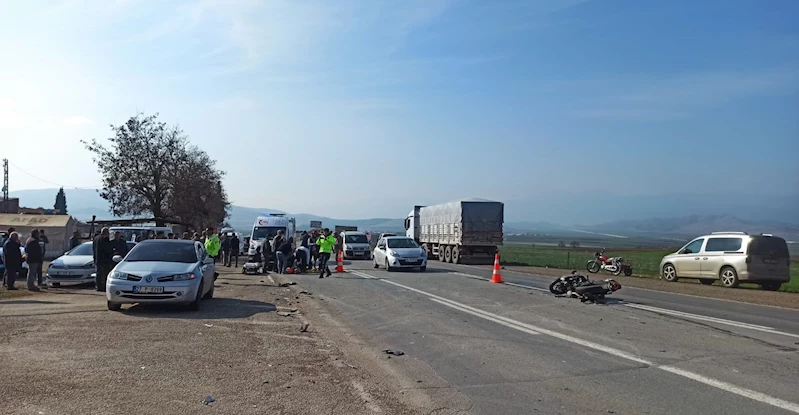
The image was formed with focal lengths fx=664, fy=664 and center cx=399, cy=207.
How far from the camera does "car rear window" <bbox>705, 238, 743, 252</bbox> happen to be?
21.4m

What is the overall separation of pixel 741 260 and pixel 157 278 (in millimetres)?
17475

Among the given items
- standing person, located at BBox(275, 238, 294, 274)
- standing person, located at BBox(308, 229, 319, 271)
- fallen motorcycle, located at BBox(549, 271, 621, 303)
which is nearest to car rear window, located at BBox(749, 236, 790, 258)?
fallen motorcycle, located at BBox(549, 271, 621, 303)

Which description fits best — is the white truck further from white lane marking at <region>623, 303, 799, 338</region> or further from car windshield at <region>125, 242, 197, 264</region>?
white lane marking at <region>623, 303, 799, 338</region>

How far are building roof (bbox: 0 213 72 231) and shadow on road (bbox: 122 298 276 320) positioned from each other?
28.3m

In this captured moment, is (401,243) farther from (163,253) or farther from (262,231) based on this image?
(163,253)

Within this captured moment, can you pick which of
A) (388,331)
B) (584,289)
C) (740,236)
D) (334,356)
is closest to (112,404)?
(334,356)

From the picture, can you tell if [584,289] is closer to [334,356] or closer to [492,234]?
[334,356]

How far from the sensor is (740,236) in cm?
2152

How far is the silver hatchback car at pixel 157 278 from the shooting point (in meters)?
12.5

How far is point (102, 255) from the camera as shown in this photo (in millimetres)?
16516

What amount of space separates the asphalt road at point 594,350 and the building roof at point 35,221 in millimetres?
29068

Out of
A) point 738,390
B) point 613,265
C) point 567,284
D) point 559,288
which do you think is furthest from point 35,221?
point 738,390

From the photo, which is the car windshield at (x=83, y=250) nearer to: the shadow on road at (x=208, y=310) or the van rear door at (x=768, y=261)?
the shadow on road at (x=208, y=310)

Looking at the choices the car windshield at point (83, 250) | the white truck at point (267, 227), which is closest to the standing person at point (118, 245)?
the car windshield at point (83, 250)
